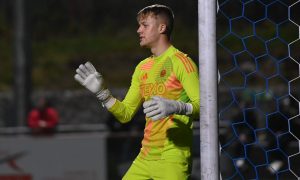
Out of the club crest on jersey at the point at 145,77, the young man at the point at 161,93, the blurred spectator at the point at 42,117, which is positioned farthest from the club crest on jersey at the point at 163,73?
the blurred spectator at the point at 42,117

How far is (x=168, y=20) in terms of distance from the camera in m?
4.38

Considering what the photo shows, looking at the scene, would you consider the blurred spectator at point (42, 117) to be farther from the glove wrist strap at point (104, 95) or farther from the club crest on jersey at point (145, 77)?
the glove wrist strap at point (104, 95)

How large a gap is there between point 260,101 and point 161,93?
617 inches

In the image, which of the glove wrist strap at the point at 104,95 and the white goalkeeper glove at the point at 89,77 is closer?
the white goalkeeper glove at the point at 89,77

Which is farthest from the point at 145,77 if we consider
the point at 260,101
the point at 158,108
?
the point at 260,101

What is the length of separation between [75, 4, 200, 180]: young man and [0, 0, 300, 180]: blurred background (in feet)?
1.01

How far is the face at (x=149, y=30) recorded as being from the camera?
4340 millimetres

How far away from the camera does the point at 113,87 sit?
33.0m

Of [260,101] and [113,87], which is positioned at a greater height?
[260,101]

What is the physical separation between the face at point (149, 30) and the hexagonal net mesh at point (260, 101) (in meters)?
0.37

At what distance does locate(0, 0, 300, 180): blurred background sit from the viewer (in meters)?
9.31

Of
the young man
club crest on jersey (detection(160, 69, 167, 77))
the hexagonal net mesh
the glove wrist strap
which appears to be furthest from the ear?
the glove wrist strap

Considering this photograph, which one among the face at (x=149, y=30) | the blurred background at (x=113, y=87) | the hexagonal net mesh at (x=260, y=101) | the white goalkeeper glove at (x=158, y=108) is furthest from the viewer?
the blurred background at (x=113, y=87)

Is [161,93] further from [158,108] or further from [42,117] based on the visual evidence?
[42,117]
